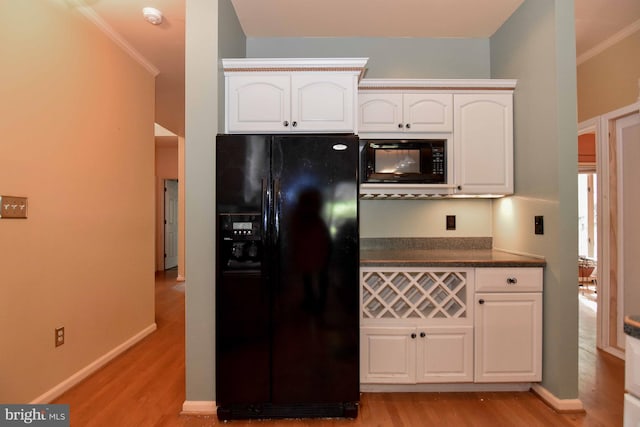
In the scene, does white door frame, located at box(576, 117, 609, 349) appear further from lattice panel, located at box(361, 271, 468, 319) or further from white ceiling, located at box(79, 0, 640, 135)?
lattice panel, located at box(361, 271, 468, 319)

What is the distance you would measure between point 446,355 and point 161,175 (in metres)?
6.72

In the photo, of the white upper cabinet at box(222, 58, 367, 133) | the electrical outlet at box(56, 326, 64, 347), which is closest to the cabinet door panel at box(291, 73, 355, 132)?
the white upper cabinet at box(222, 58, 367, 133)

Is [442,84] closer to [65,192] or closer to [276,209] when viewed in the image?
[276,209]

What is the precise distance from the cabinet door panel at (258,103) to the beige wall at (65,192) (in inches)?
47.7

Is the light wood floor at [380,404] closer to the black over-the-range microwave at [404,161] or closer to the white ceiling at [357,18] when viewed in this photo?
the black over-the-range microwave at [404,161]

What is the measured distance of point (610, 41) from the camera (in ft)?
9.21

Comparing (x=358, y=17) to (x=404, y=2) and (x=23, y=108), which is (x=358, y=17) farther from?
(x=23, y=108)

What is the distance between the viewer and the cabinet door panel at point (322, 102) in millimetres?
2068

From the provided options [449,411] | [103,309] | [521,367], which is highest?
[103,309]

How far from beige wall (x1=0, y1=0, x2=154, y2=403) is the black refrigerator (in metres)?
1.19

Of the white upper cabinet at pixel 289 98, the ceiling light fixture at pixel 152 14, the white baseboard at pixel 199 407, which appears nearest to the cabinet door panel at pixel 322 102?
the white upper cabinet at pixel 289 98

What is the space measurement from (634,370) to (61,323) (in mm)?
3009

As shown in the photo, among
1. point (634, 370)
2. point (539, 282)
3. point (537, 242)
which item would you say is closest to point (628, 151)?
point (537, 242)

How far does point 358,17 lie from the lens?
97.0 inches
